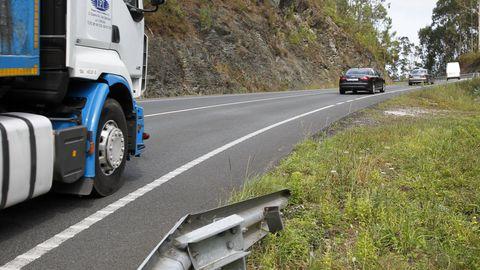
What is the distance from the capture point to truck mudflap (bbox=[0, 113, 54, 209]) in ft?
12.3

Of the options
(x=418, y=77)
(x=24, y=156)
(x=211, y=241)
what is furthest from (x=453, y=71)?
(x=211, y=241)

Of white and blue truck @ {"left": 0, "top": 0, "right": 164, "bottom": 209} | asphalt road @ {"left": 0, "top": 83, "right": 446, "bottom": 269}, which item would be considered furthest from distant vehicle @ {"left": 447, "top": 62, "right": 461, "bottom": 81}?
white and blue truck @ {"left": 0, "top": 0, "right": 164, "bottom": 209}

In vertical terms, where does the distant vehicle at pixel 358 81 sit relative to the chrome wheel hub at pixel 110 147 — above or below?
above

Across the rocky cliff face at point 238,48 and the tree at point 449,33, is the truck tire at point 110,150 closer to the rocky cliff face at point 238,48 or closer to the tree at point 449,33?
the rocky cliff face at point 238,48

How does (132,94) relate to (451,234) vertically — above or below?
above

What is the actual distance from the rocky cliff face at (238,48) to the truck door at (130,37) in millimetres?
17560

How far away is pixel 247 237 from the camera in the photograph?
361cm

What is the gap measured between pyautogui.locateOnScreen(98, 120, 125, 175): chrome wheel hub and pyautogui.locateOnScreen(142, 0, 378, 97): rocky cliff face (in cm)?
1857

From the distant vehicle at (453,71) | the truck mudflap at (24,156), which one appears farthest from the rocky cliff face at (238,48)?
the truck mudflap at (24,156)

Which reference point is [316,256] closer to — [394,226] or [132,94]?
[394,226]

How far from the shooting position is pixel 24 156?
3.92m

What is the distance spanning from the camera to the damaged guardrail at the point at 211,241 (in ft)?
9.03

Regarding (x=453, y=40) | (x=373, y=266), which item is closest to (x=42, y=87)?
(x=373, y=266)

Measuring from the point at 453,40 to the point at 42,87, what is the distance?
349 ft
